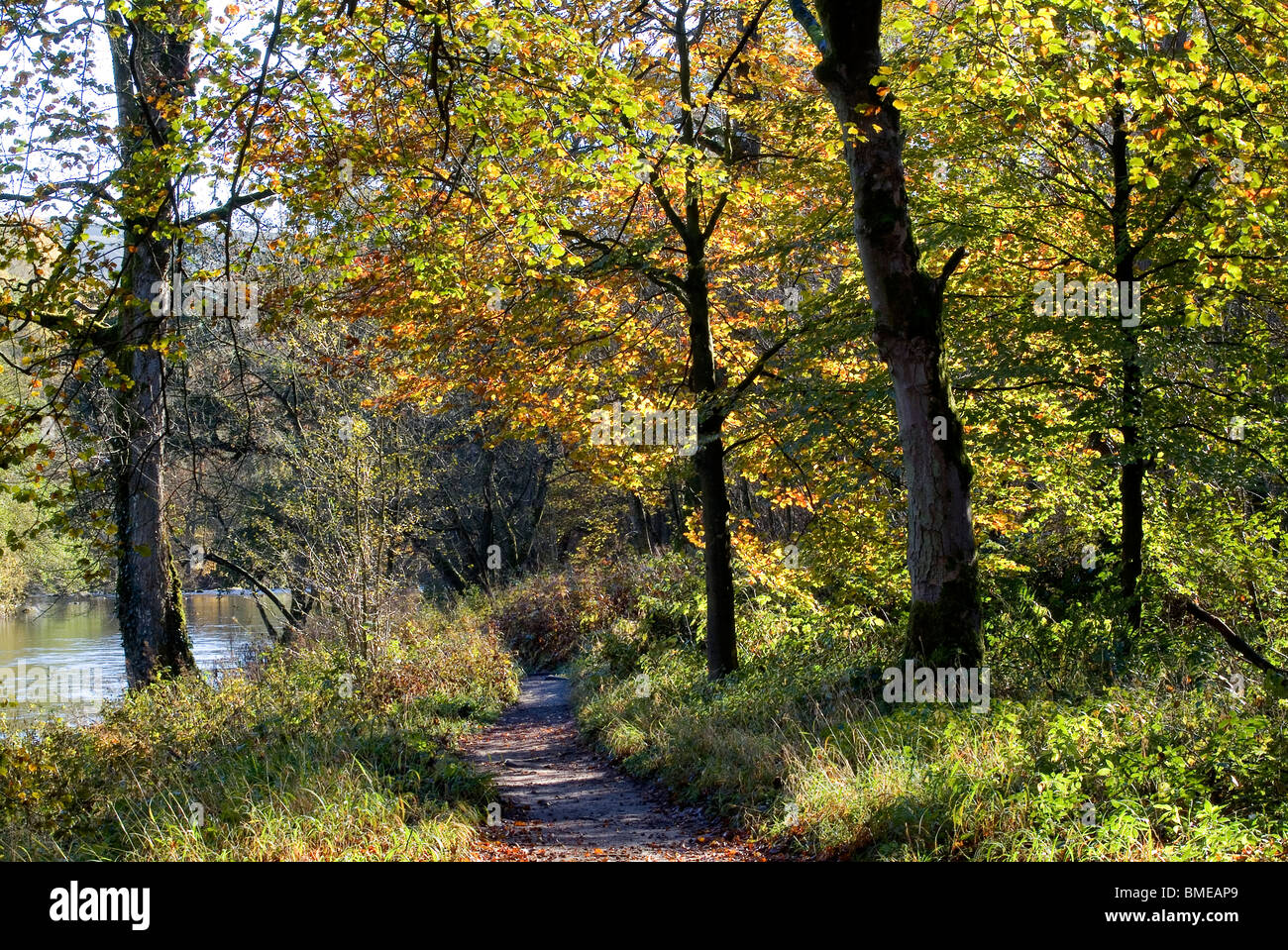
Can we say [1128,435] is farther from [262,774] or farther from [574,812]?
[262,774]

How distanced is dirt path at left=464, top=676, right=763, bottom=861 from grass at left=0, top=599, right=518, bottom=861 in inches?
15.1

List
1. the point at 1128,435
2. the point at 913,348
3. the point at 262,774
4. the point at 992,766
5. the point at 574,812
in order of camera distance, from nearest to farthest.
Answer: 1. the point at 992,766
2. the point at 262,774
3. the point at 913,348
4. the point at 574,812
5. the point at 1128,435

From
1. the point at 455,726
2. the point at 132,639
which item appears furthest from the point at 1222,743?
the point at 132,639

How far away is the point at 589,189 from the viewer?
31.2 feet

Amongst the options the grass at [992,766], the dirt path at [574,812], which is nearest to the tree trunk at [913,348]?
the grass at [992,766]

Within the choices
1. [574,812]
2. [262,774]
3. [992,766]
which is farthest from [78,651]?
[992,766]

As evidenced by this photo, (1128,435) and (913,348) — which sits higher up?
(913,348)

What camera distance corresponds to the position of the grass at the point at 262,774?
218 inches

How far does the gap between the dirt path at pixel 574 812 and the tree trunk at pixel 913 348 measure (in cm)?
240

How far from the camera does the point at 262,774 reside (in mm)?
6883

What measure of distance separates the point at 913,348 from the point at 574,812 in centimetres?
501

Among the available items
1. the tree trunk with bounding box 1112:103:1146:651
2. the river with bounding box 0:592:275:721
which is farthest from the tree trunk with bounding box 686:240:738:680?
the river with bounding box 0:592:275:721

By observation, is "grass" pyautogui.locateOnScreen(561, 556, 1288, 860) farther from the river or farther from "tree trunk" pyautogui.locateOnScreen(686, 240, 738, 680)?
the river

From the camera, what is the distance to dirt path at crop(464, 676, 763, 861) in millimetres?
6594
